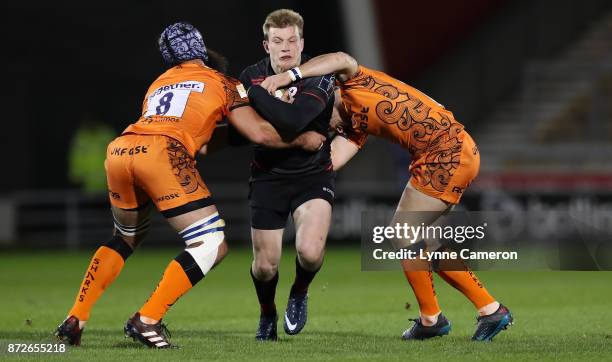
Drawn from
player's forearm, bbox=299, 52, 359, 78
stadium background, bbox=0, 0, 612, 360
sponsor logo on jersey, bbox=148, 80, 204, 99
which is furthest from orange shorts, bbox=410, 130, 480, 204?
stadium background, bbox=0, 0, 612, 360

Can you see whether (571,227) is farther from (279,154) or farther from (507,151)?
(279,154)

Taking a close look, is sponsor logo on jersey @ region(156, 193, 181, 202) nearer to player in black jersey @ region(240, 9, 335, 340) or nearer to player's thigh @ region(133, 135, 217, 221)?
player's thigh @ region(133, 135, 217, 221)

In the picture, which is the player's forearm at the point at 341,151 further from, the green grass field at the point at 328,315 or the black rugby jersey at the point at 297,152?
the green grass field at the point at 328,315

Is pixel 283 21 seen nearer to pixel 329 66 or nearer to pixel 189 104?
pixel 329 66

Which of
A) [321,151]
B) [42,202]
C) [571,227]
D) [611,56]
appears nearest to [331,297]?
[321,151]

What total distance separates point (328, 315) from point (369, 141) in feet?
40.5

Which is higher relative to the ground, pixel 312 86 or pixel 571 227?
pixel 312 86

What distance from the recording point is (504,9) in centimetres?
2570

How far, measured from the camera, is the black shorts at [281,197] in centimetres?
853

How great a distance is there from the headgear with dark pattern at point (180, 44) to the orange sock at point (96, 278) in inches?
52.2

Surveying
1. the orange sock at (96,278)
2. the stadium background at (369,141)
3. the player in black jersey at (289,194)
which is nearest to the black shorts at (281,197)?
the player in black jersey at (289,194)

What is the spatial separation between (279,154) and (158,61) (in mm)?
13806

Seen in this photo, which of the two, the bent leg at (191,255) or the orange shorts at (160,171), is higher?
the orange shorts at (160,171)

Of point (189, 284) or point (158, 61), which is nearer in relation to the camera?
point (189, 284)
